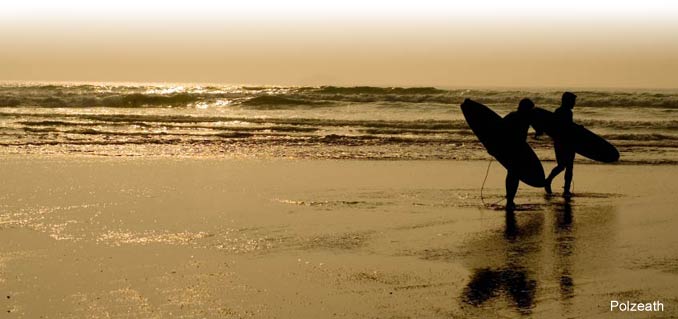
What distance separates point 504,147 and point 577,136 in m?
2.53

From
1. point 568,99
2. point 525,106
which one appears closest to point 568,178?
point 568,99

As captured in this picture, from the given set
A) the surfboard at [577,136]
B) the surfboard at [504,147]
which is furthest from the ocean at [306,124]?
the surfboard at [504,147]

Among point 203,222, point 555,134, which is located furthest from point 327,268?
point 555,134

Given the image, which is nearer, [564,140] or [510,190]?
[510,190]

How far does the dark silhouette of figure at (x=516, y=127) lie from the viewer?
1232 cm

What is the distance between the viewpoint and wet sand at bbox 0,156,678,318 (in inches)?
284

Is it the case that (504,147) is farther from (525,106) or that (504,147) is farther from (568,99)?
(568,99)

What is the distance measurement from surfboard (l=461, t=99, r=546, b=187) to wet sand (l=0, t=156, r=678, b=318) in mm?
357

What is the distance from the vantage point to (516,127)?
42.2 feet

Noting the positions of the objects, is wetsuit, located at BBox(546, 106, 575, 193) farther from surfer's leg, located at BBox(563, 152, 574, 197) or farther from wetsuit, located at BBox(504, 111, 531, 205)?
wetsuit, located at BBox(504, 111, 531, 205)

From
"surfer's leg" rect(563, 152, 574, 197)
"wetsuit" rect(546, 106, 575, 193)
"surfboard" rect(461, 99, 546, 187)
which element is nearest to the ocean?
"wetsuit" rect(546, 106, 575, 193)

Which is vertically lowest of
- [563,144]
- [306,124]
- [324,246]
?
[306,124]

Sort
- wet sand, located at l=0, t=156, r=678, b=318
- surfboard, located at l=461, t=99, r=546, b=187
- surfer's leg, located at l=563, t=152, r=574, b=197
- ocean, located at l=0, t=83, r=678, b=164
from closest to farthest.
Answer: wet sand, located at l=0, t=156, r=678, b=318, surfboard, located at l=461, t=99, r=546, b=187, surfer's leg, located at l=563, t=152, r=574, b=197, ocean, located at l=0, t=83, r=678, b=164

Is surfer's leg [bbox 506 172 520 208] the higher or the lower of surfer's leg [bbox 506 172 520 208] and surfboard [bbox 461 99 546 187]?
the lower
